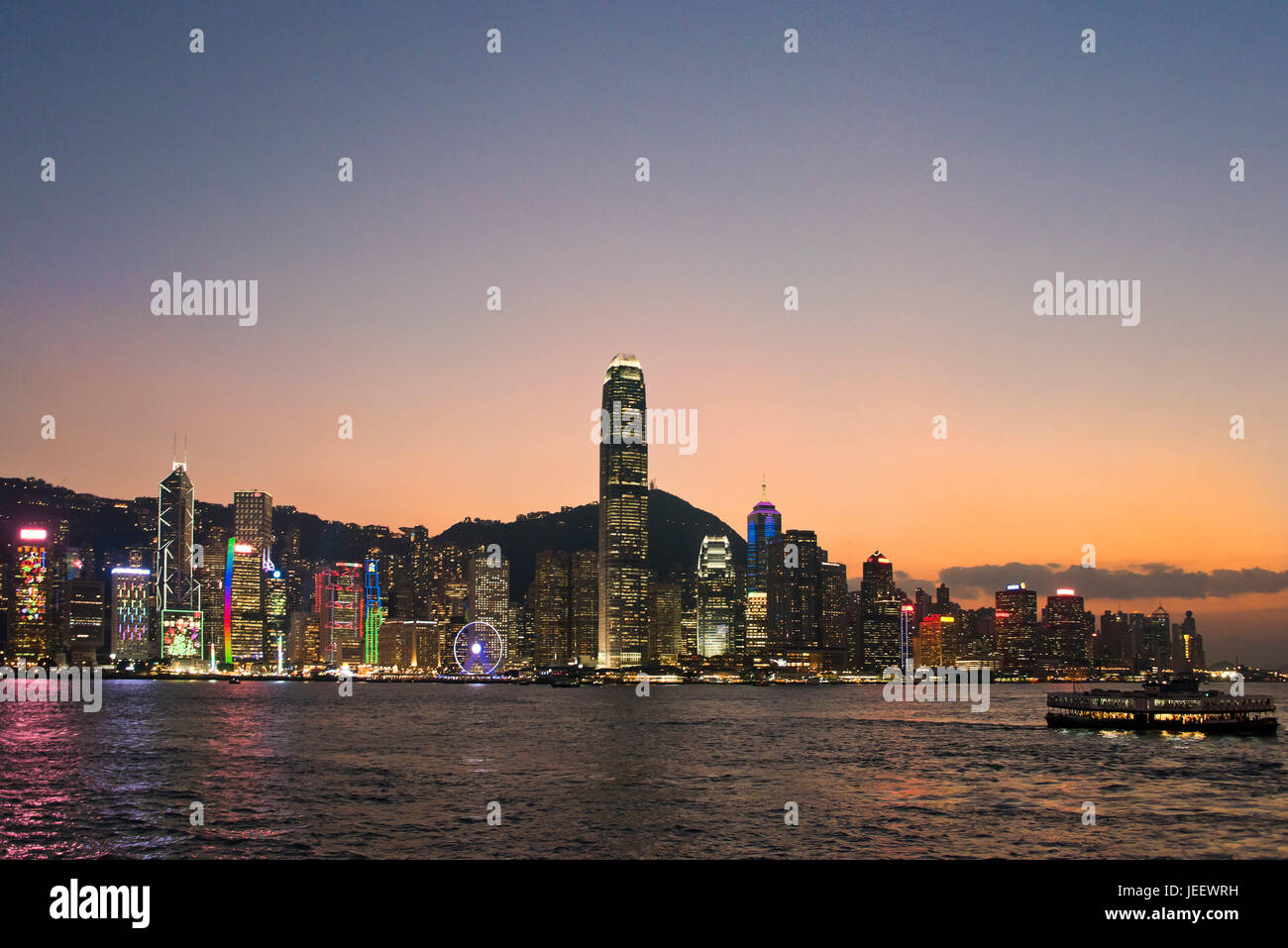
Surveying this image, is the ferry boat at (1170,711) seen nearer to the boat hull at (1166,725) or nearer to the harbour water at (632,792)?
the boat hull at (1166,725)

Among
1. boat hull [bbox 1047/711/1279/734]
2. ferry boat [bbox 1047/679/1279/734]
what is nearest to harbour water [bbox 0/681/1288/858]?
boat hull [bbox 1047/711/1279/734]

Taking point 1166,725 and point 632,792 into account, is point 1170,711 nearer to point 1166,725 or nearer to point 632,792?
point 1166,725

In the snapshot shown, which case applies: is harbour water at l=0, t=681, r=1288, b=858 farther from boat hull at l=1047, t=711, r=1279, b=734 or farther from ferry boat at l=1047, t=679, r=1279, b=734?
ferry boat at l=1047, t=679, r=1279, b=734

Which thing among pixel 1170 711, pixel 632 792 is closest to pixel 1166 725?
pixel 1170 711

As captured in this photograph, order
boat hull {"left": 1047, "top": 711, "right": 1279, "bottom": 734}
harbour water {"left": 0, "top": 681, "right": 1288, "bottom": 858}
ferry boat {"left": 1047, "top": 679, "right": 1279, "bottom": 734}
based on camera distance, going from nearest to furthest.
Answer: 1. harbour water {"left": 0, "top": 681, "right": 1288, "bottom": 858}
2. boat hull {"left": 1047, "top": 711, "right": 1279, "bottom": 734}
3. ferry boat {"left": 1047, "top": 679, "right": 1279, "bottom": 734}
